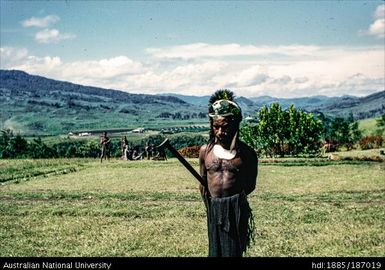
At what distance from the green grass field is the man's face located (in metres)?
4.52

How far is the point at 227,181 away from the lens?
7.85 m

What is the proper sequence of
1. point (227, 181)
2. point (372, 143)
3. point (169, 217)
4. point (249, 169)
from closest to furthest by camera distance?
point (227, 181) < point (249, 169) < point (169, 217) < point (372, 143)

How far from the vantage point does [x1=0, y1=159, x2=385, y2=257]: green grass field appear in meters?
12.0

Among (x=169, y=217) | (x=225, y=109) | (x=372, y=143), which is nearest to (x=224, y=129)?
(x=225, y=109)

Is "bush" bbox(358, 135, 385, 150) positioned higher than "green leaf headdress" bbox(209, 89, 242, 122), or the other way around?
"green leaf headdress" bbox(209, 89, 242, 122)

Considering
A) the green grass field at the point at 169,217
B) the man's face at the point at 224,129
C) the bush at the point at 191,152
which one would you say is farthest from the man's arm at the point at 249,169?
the bush at the point at 191,152

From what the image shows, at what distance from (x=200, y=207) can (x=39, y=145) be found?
49005 millimetres

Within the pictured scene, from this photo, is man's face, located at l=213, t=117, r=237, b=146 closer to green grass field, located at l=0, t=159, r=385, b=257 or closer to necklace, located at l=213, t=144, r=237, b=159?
necklace, located at l=213, t=144, r=237, b=159

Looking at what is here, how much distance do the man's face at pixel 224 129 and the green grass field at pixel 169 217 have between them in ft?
14.8

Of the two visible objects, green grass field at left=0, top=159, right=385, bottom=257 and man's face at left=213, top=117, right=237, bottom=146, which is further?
green grass field at left=0, top=159, right=385, bottom=257

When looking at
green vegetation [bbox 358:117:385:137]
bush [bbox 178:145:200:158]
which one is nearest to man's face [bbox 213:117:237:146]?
bush [bbox 178:145:200:158]

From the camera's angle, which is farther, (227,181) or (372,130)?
(372,130)

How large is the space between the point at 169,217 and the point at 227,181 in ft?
28.3

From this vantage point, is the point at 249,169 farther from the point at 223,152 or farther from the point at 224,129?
the point at 224,129
